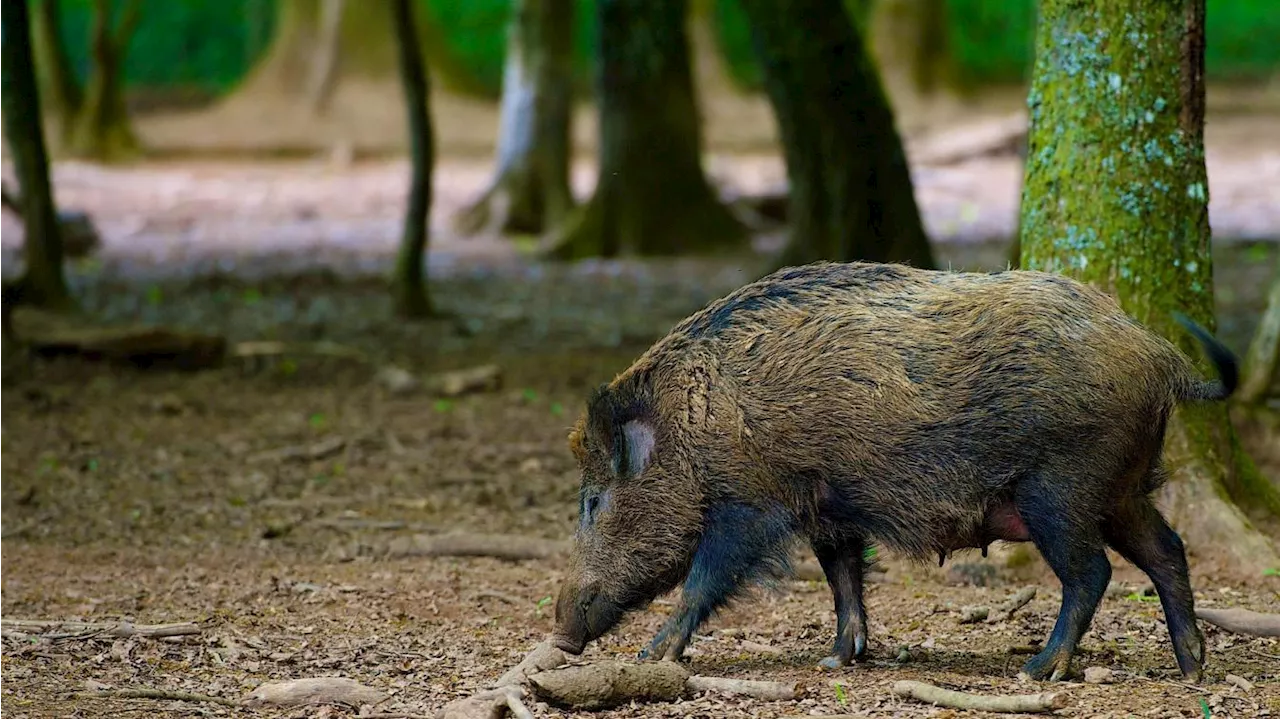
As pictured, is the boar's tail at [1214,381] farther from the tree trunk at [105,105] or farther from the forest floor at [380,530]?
the tree trunk at [105,105]

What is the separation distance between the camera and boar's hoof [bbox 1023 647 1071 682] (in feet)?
15.8

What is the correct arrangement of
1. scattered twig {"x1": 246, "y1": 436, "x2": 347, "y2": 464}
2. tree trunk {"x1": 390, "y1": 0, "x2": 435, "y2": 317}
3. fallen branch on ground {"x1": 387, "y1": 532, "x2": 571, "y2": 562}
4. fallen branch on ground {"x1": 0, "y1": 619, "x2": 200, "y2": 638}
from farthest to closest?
tree trunk {"x1": 390, "y1": 0, "x2": 435, "y2": 317}, scattered twig {"x1": 246, "y1": 436, "x2": 347, "y2": 464}, fallen branch on ground {"x1": 387, "y1": 532, "x2": 571, "y2": 562}, fallen branch on ground {"x1": 0, "y1": 619, "x2": 200, "y2": 638}

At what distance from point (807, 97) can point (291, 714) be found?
22.4 feet

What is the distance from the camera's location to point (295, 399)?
32.7 ft

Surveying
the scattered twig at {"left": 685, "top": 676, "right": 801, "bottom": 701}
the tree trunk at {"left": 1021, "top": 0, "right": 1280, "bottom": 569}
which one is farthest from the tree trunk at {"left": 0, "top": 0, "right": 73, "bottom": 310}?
the scattered twig at {"left": 685, "top": 676, "right": 801, "bottom": 701}

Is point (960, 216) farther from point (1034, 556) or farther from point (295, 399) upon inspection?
point (1034, 556)

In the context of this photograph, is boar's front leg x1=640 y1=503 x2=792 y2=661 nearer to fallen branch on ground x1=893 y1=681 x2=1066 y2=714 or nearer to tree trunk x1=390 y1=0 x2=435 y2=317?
fallen branch on ground x1=893 y1=681 x2=1066 y2=714

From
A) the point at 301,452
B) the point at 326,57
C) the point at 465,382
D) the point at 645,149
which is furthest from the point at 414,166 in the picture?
the point at 326,57

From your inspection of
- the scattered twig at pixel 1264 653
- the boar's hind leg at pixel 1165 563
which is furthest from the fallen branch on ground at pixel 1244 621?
the boar's hind leg at pixel 1165 563

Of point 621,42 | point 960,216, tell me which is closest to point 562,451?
point 621,42

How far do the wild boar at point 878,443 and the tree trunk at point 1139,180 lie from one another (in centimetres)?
118

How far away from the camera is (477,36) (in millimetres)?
39344

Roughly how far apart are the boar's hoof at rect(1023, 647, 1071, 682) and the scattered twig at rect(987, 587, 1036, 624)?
80 centimetres

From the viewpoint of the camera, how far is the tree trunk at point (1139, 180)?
6000 mm
